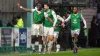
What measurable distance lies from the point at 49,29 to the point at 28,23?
5.76 m

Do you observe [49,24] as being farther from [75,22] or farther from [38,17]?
[75,22]

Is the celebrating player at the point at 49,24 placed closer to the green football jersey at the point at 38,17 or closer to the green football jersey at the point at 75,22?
the green football jersey at the point at 38,17

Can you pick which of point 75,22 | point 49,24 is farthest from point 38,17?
point 75,22

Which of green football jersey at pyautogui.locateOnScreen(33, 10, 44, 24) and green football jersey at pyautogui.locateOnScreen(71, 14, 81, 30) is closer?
green football jersey at pyautogui.locateOnScreen(33, 10, 44, 24)

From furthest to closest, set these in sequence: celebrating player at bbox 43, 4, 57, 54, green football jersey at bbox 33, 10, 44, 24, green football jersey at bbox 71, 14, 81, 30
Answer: green football jersey at bbox 71, 14, 81, 30 < green football jersey at bbox 33, 10, 44, 24 < celebrating player at bbox 43, 4, 57, 54

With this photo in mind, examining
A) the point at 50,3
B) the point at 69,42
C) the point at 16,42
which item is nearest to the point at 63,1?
the point at 50,3

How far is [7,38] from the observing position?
25.4 metres

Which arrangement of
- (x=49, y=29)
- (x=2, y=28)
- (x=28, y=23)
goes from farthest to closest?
(x=28, y=23)
(x=2, y=28)
(x=49, y=29)

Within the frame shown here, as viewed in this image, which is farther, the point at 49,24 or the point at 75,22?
the point at 75,22

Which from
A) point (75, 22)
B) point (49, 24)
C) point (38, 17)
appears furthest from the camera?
point (75, 22)

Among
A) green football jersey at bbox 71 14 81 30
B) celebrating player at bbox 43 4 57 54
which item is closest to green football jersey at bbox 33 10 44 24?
celebrating player at bbox 43 4 57 54

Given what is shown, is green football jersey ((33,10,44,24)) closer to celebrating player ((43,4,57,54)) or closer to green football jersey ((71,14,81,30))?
celebrating player ((43,4,57,54))

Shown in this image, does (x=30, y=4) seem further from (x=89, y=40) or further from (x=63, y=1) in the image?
(x=89, y=40)

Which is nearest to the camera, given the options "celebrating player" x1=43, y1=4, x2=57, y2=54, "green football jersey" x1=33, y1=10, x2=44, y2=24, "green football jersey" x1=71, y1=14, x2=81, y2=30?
"celebrating player" x1=43, y1=4, x2=57, y2=54
